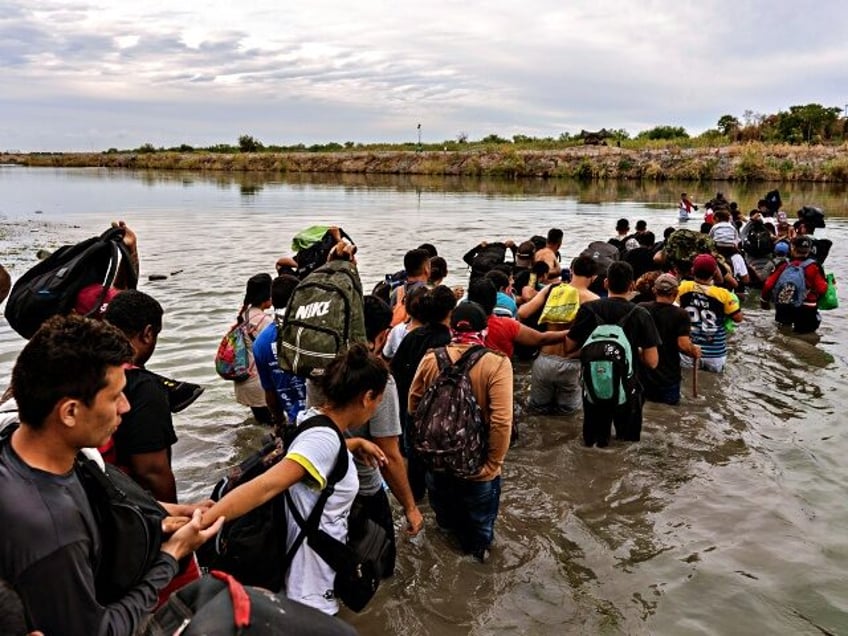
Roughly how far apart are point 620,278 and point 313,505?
3.78 meters

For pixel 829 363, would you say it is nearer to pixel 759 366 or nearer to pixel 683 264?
pixel 759 366

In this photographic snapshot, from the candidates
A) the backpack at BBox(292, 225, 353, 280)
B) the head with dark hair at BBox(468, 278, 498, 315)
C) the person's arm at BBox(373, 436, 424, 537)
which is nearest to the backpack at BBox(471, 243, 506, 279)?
the backpack at BBox(292, 225, 353, 280)

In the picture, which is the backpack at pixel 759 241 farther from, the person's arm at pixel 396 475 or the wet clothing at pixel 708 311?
the person's arm at pixel 396 475

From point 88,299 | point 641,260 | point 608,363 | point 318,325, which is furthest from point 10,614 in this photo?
point 641,260

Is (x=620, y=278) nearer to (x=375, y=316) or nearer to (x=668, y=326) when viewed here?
(x=668, y=326)

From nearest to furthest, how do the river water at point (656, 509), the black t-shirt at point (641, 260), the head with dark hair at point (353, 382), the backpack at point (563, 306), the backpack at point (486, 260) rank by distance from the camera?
the head with dark hair at point (353, 382)
the river water at point (656, 509)
the backpack at point (563, 306)
the backpack at point (486, 260)
the black t-shirt at point (641, 260)

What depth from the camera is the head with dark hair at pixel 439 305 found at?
4.39 metres

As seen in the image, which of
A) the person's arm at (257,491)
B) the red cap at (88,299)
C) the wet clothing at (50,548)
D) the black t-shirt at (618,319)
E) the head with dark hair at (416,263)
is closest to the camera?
the wet clothing at (50,548)

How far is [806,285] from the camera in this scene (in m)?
9.38

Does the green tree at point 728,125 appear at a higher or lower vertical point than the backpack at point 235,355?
higher

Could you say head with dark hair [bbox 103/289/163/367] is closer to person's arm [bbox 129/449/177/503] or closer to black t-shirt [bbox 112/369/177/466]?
black t-shirt [bbox 112/369/177/466]

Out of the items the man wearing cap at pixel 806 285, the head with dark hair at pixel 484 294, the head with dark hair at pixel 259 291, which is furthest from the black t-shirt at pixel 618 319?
the man wearing cap at pixel 806 285

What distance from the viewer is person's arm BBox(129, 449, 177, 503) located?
2.72 metres

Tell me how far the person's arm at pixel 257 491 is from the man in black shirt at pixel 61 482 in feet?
1.22
